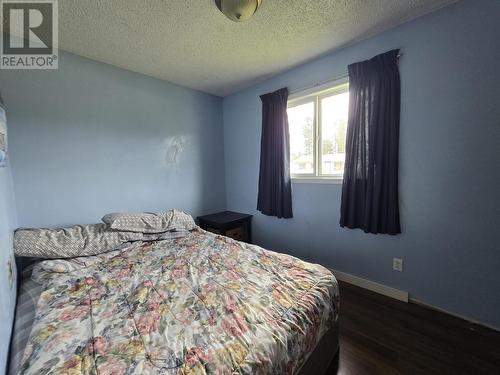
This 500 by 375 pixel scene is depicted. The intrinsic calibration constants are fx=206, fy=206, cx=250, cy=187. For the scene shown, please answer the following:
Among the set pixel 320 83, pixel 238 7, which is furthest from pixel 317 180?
pixel 238 7

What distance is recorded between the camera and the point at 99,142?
2.19m

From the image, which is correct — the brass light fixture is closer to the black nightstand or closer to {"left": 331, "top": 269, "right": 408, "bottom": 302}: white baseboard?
the black nightstand

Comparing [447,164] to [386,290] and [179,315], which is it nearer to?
[386,290]

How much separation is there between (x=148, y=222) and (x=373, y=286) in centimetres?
234

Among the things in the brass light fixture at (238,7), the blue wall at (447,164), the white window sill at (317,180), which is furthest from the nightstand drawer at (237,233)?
the brass light fixture at (238,7)

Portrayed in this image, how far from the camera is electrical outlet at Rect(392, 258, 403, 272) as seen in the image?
6.17ft

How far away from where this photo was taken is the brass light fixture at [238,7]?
1332 millimetres

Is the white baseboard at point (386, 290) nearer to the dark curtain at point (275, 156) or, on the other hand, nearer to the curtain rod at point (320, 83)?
the dark curtain at point (275, 156)

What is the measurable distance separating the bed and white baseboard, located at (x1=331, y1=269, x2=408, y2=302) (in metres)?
0.93

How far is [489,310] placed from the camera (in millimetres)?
1514

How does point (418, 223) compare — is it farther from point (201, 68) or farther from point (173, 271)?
point (201, 68)

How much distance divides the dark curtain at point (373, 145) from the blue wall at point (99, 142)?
6.76 ft

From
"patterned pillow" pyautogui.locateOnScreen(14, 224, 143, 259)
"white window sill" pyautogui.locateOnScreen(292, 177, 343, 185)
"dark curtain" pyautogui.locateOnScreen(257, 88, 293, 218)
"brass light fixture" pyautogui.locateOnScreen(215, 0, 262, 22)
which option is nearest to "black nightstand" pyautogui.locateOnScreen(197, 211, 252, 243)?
"dark curtain" pyautogui.locateOnScreen(257, 88, 293, 218)

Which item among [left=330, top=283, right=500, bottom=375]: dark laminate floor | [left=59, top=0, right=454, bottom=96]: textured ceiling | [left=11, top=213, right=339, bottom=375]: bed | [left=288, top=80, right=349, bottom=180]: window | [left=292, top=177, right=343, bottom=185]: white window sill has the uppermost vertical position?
[left=59, top=0, right=454, bottom=96]: textured ceiling
